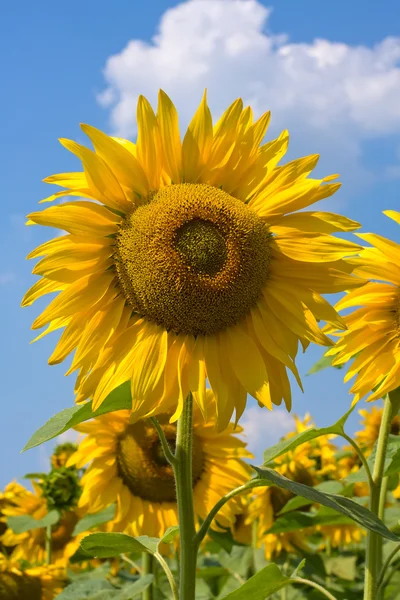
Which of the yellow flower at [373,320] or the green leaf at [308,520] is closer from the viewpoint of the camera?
the yellow flower at [373,320]

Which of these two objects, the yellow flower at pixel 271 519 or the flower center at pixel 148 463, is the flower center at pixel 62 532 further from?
the flower center at pixel 148 463

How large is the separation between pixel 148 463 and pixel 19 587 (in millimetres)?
1336

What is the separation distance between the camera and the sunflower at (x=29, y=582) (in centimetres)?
473

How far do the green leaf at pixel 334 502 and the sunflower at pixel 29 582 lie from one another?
2.94 meters

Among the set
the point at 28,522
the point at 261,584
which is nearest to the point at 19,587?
the point at 28,522

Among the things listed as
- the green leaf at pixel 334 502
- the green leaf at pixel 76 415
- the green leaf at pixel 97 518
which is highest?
the green leaf at pixel 76 415

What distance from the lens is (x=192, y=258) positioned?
7.98 ft

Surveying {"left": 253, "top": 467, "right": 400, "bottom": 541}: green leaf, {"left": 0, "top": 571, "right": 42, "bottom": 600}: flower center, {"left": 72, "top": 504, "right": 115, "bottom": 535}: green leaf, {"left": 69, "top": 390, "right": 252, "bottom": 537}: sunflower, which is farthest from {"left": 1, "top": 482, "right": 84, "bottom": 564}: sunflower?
{"left": 253, "top": 467, "right": 400, "bottom": 541}: green leaf

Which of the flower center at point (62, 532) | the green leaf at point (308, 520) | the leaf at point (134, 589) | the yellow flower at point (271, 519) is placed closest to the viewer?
the leaf at point (134, 589)

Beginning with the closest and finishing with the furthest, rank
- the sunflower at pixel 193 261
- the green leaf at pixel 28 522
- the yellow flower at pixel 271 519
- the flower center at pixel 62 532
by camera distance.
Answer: the sunflower at pixel 193 261 < the green leaf at pixel 28 522 < the yellow flower at pixel 271 519 < the flower center at pixel 62 532

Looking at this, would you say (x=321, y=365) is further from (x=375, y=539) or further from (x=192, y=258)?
(x=192, y=258)

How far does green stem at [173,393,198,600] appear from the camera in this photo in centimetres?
235

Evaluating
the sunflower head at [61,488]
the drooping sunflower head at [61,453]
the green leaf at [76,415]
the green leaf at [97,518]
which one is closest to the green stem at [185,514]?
the green leaf at [76,415]

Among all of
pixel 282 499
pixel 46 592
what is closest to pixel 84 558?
A: pixel 46 592
